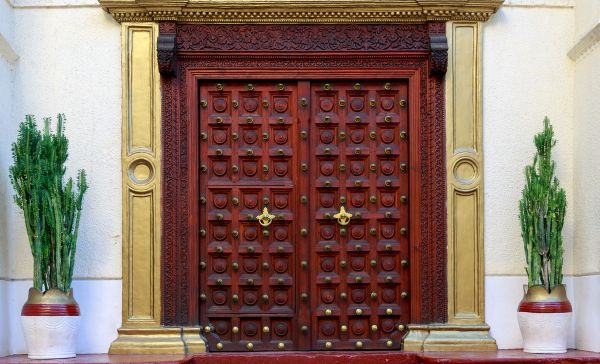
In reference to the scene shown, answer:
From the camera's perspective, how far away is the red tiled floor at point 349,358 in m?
7.23

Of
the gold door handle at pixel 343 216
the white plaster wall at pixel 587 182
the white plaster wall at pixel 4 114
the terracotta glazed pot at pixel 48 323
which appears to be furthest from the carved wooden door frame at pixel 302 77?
the white plaster wall at pixel 4 114

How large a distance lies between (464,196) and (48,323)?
2.91 m

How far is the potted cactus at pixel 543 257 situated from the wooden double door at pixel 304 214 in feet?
2.85

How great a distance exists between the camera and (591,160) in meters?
7.64

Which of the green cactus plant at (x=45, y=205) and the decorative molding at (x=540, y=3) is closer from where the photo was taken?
the green cactus plant at (x=45, y=205)

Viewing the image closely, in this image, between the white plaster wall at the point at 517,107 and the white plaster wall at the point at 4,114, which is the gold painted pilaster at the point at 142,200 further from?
the white plaster wall at the point at 517,107

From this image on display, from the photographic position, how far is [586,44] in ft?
25.3

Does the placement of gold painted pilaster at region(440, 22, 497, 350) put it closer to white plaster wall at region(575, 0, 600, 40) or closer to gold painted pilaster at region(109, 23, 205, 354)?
white plaster wall at region(575, 0, 600, 40)

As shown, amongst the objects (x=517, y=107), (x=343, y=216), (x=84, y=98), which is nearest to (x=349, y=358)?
(x=343, y=216)

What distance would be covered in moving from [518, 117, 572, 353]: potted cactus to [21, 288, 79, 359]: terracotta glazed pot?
2917 millimetres

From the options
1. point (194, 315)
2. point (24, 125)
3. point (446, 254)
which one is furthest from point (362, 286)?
point (24, 125)

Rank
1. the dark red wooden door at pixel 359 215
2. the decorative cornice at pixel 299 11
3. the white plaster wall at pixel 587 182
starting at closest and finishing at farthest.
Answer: the white plaster wall at pixel 587 182 → the decorative cornice at pixel 299 11 → the dark red wooden door at pixel 359 215

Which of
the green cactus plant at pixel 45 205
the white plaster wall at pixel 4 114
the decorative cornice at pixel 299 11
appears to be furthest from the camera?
the decorative cornice at pixel 299 11

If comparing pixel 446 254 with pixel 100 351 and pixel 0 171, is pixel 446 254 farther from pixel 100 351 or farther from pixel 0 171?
pixel 0 171
